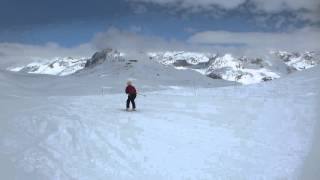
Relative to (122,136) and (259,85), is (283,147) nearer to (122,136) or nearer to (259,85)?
(122,136)

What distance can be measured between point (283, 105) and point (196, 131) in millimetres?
8320

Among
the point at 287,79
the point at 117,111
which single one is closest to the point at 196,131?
the point at 117,111

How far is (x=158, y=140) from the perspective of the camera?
20.5 m

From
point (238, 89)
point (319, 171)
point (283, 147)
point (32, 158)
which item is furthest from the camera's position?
point (238, 89)

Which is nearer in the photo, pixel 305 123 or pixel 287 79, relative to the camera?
pixel 305 123

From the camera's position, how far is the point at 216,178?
53.2 feet

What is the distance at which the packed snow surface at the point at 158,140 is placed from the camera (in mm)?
16781

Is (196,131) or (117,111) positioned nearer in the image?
(196,131)

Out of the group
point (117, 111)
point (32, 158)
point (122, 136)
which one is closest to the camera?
point (32, 158)

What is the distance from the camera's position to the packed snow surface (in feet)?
55.1

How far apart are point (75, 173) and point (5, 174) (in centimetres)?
225

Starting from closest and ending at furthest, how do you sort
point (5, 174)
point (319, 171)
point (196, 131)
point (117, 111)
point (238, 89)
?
point (319, 171)
point (5, 174)
point (196, 131)
point (117, 111)
point (238, 89)

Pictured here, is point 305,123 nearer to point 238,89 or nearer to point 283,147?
point 283,147

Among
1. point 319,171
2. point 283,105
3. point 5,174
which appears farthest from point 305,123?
point 5,174
